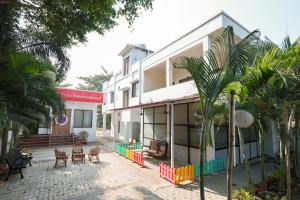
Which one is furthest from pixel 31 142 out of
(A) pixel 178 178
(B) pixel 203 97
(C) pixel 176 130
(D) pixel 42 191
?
(B) pixel 203 97

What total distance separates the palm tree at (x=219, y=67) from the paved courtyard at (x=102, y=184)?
9.54 ft

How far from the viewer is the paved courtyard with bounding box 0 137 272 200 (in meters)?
5.98

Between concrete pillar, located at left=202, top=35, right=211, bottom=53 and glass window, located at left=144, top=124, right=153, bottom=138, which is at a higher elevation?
concrete pillar, located at left=202, top=35, right=211, bottom=53

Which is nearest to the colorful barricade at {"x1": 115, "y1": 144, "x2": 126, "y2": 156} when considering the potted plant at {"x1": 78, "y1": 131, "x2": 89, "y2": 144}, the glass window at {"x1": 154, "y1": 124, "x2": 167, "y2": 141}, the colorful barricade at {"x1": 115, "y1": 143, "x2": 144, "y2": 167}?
the colorful barricade at {"x1": 115, "y1": 143, "x2": 144, "y2": 167}

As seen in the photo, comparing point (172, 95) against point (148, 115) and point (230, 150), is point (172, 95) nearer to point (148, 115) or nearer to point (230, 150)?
point (148, 115)

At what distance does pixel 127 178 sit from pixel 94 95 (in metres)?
13.3

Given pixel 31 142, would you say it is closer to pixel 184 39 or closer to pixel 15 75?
pixel 15 75

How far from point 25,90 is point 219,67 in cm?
494

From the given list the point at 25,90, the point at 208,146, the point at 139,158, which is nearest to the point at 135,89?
the point at 139,158

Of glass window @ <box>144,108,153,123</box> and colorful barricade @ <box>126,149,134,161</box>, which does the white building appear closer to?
glass window @ <box>144,108,153,123</box>

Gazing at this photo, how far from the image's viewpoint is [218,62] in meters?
4.01

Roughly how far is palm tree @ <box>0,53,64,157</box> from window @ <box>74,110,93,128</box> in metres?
11.7

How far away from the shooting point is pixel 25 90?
4898mm

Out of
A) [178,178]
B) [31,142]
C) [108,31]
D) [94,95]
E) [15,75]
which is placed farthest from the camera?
[94,95]
